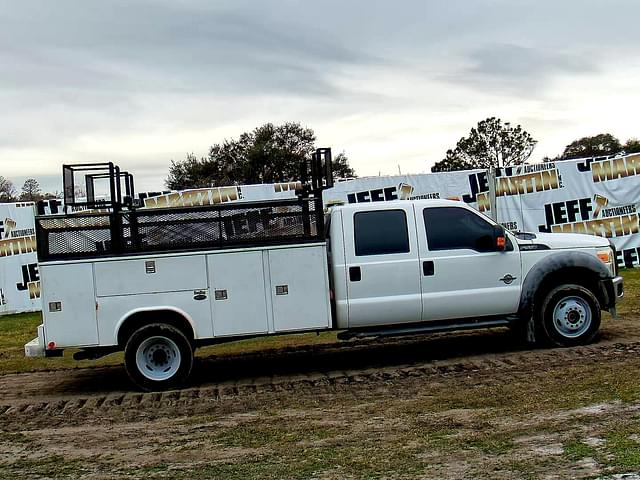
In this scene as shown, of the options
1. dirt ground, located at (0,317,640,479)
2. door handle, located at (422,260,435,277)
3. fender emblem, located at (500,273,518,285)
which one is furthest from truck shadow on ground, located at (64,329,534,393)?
door handle, located at (422,260,435,277)

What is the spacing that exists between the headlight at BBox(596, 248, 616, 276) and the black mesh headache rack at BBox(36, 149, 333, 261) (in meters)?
3.76

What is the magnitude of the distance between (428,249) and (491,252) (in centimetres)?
83

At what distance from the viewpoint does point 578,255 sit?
10.4 metres

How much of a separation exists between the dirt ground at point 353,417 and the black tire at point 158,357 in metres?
0.23

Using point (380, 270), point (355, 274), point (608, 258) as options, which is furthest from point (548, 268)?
point (355, 274)

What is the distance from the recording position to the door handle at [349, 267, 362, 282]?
9828 millimetres

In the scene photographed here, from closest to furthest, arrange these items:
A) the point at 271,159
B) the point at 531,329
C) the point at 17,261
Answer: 1. the point at 531,329
2. the point at 17,261
3. the point at 271,159

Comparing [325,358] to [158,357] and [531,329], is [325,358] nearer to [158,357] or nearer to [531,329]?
[158,357]

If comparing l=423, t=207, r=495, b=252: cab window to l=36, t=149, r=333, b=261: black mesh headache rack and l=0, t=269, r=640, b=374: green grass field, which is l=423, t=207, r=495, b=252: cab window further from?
l=0, t=269, r=640, b=374: green grass field

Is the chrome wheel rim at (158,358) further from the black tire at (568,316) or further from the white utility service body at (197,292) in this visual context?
the black tire at (568,316)

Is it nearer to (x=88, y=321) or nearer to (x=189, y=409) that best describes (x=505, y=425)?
(x=189, y=409)

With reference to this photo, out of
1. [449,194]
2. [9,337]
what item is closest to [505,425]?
[9,337]

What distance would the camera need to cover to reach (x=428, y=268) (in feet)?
32.6

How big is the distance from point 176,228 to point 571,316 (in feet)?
17.1
